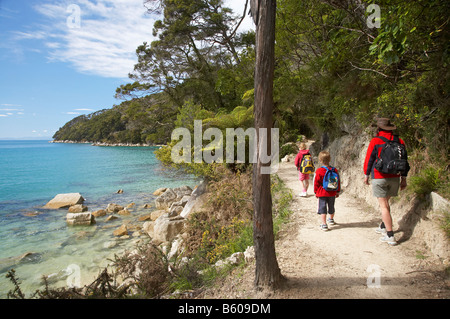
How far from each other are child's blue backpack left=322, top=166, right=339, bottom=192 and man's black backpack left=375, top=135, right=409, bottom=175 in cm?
91

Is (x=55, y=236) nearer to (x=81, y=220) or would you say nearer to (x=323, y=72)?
(x=81, y=220)

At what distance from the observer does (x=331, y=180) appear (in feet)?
16.5

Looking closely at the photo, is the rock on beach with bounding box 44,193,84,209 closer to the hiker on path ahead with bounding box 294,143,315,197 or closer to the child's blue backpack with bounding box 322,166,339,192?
the hiker on path ahead with bounding box 294,143,315,197

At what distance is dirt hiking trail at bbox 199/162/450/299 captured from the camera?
3.12 m

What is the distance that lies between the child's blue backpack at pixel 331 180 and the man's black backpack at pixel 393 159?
0.91m

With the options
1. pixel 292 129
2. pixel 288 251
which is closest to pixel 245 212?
pixel 288 251

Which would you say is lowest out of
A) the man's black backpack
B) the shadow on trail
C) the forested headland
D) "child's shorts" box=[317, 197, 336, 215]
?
the shadow on trail

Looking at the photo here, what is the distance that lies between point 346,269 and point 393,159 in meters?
1.89

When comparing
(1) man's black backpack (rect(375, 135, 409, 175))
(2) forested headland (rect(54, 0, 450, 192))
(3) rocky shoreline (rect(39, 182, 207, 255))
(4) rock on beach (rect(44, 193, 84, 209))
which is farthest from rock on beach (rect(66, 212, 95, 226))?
(1) man's black backpack (rect(375, 135, 409, 175))

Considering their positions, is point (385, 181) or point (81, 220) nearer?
point (385, 181)

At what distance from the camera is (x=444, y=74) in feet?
14.3

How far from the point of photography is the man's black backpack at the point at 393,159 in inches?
156

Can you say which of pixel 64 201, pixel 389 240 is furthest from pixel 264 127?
pixel 64 201
